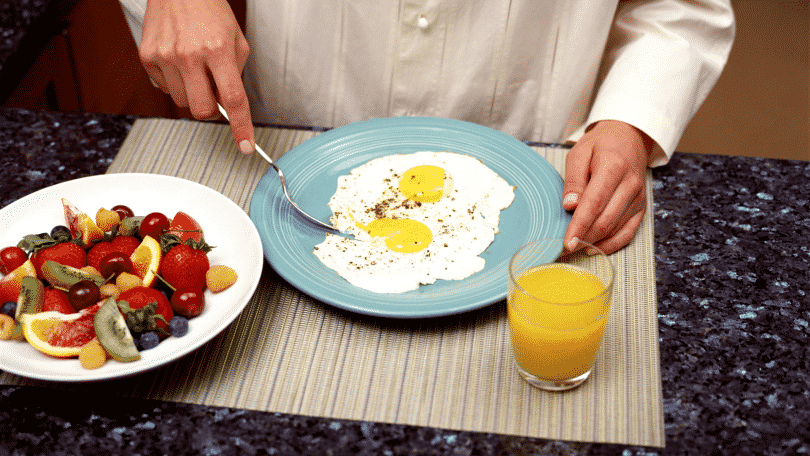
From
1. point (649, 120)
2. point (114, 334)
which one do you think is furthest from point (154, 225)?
point (649, 120)

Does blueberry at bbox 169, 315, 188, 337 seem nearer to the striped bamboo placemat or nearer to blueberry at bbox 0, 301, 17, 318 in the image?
the striped bamboo placemat

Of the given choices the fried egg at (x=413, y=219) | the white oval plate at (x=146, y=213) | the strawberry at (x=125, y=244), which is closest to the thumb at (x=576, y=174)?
the fried egg at (x=413, y=219)

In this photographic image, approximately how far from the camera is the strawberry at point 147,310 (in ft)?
3.36

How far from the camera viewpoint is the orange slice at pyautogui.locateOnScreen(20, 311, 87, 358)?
1.01m

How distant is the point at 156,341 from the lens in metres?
1.03

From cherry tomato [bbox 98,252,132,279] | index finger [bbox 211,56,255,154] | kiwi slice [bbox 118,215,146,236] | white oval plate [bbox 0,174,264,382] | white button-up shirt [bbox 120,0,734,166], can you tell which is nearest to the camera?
white oval plate [bbox 0,174,264,382]

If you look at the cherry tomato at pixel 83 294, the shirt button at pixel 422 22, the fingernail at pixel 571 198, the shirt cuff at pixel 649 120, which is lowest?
the cherry tomato at pixel 83 294

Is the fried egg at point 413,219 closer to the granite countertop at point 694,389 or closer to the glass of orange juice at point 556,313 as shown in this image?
the glass of orange juice at point 556,313

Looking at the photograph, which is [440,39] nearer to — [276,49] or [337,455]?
[276,49]

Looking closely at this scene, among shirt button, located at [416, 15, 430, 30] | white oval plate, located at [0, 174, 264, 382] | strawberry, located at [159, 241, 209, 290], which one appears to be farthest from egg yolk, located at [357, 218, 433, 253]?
shirt button, located at [416, 15, 430, 30]

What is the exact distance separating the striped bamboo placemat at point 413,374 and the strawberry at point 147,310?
4.1 inches

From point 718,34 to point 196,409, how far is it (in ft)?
4.91

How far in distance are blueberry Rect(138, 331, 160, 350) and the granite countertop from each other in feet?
0.33

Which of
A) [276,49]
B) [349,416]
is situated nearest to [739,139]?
[276,49]
